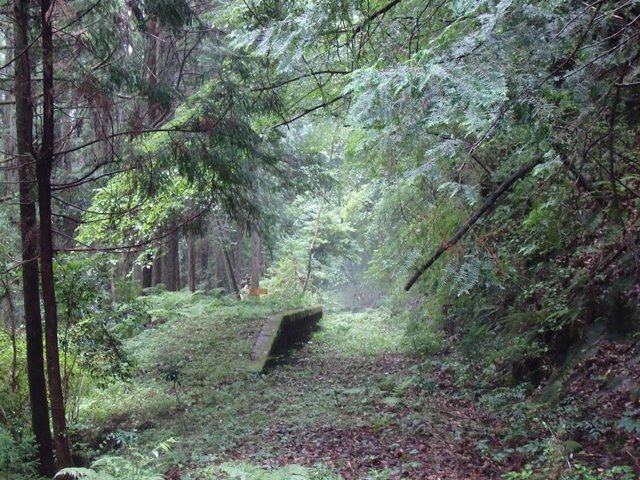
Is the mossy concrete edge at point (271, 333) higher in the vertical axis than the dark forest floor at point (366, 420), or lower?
higher

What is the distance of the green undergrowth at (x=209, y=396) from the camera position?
6630mm

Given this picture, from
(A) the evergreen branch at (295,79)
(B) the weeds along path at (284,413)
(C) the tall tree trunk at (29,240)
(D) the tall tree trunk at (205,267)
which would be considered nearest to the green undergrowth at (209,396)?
(B) the weeds along path at (284,413)

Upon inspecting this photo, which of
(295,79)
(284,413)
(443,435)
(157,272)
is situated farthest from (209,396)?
(157,272)

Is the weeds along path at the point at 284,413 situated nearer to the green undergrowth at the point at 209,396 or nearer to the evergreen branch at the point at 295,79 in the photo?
the green undergrowth at the point at 209,396

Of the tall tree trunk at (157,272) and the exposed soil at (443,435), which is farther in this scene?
the tall tree trunk at (157,272)

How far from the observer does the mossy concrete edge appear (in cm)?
1160

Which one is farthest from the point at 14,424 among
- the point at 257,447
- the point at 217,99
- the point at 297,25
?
the point at 297,25

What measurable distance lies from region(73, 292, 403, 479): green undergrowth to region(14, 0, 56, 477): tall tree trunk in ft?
1.45

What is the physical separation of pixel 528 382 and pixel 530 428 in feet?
4.51

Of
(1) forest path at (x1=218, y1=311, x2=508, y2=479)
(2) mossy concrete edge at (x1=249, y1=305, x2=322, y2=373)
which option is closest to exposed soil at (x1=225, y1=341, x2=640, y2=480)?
(1) forest path at (x1=218, y1=311, x2=508, y2=479)

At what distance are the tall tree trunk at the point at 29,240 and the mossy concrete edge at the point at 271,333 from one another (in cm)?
498

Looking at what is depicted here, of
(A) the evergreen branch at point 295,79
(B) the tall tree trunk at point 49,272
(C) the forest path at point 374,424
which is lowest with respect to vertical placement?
(C) the forest path at point 374,424

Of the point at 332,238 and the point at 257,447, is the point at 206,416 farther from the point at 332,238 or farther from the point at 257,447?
the point at 332,238

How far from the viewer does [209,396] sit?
949cm
